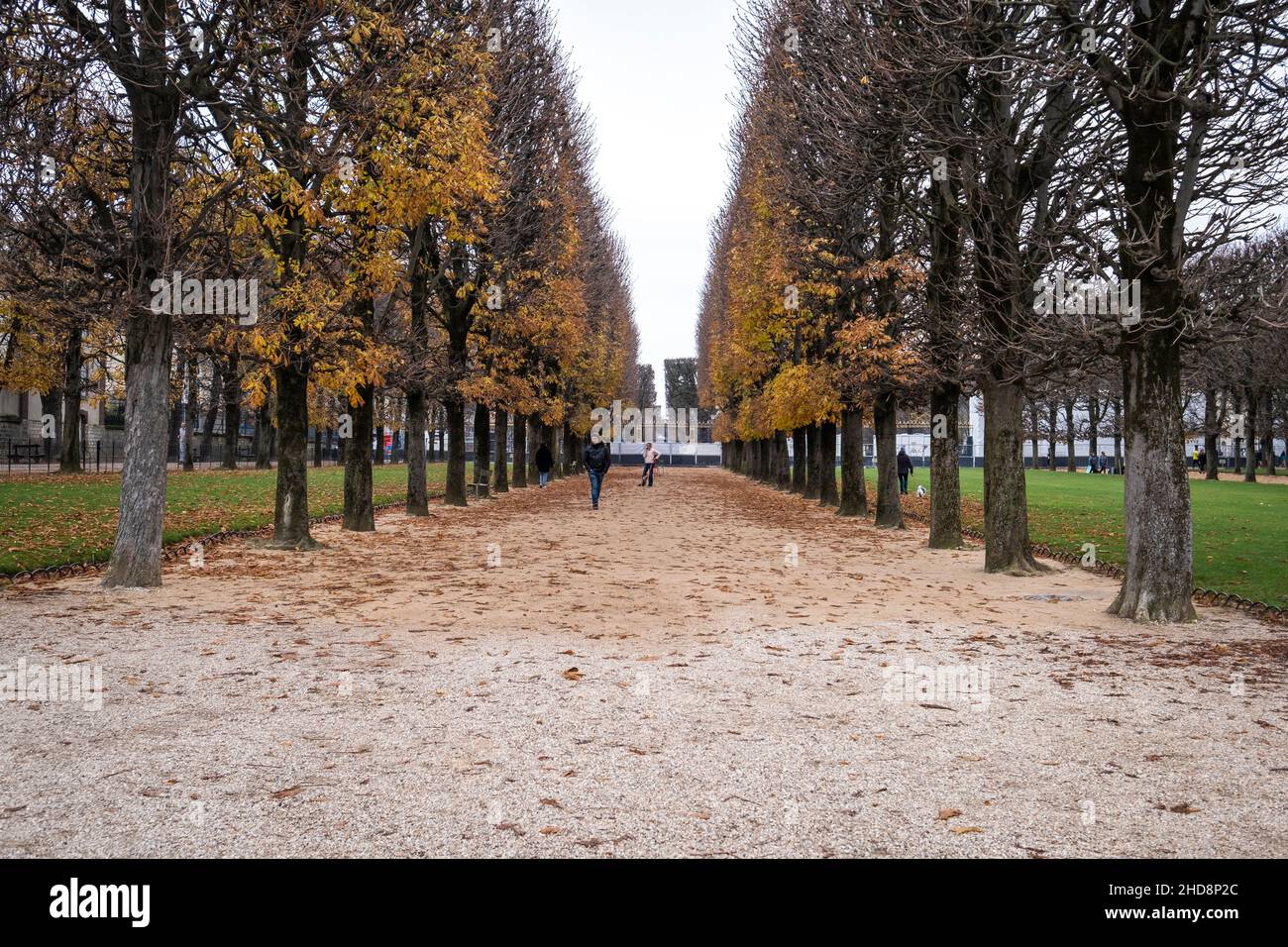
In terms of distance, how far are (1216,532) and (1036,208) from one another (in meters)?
11.2

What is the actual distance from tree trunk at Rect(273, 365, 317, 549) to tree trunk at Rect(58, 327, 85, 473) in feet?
78.3

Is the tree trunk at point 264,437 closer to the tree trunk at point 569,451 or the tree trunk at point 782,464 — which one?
the tree trunk at point 569,451

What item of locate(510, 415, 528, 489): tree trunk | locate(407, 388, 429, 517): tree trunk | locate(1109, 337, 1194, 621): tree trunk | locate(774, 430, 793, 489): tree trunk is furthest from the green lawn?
locate(510, 415, 528, 489): tree trunk

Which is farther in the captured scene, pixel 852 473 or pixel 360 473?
pixel 852 473

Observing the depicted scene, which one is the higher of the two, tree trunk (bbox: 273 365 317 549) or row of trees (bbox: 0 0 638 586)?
row of trees (bbox: 0 0 638 586)

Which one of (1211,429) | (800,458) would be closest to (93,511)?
(800,458)

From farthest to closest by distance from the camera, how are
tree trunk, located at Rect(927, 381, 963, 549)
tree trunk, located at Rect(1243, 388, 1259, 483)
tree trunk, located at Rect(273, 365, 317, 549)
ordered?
tree trunk, located at Rect(1243, 388, 1259, 483)
tree trunk, located at Rect(927, 381, 963, 549)
tree trunk, located at Rect(273, 365, 317, 549)

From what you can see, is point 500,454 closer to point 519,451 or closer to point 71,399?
point 519,451

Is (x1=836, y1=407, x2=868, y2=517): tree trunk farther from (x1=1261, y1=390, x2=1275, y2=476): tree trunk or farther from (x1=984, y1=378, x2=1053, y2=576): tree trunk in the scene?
(x1=1261, y1=390, x2=1275, y2=476): tree trunk

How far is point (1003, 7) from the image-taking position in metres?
11.9

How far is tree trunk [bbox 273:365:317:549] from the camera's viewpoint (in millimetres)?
16750

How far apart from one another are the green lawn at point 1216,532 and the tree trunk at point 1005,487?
249cm

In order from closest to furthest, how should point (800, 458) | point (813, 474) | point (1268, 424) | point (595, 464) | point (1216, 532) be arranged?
point (1216, 532), point (595, 464), point (813, 474), point (800, 458), point (1268, 424)

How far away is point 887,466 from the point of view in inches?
972
